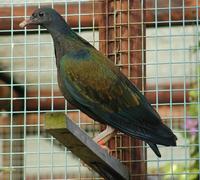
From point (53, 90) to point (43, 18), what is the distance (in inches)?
23.0

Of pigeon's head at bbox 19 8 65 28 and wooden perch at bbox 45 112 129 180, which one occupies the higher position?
pigeon's head at bbox 19 8 65 28

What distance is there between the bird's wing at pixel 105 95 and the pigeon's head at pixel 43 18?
0.52 ft

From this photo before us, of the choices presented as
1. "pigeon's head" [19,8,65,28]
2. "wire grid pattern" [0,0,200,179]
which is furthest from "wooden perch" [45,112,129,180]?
"pigeon's head" [19,8,65,28]

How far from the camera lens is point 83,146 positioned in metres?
2.83

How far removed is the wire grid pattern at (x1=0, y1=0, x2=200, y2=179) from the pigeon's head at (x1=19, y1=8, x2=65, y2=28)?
0.28 m

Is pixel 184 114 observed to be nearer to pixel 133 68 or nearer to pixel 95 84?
pixel 133 68

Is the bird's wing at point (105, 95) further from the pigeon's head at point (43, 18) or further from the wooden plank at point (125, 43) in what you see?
the wooden plank at point (125, 43)

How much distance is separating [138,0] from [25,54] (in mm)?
481

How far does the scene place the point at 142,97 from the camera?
3115 millimetres

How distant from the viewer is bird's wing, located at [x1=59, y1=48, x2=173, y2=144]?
3.03 meters

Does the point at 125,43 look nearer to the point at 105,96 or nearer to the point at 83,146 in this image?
the point at 105,96

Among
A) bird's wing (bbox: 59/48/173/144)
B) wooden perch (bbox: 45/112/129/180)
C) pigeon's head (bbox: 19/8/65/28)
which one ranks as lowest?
wooden perch (bbox: 45/112/129/180)

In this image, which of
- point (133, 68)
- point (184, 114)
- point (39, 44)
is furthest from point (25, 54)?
point (184, 114)

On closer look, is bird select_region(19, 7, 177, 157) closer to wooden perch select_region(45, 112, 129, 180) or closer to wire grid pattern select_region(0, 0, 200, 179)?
wooden perch select_region(45, 112, 129, 180)
